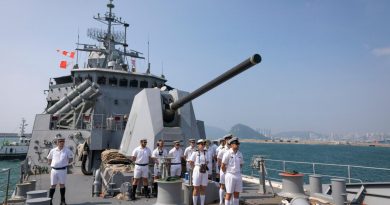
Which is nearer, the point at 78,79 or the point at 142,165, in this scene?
the point at 142,165

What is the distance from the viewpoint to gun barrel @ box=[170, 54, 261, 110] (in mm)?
4242

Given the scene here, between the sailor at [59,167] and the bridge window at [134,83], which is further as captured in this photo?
the bridge window at [134,83]

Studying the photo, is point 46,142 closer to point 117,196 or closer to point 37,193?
point 117,196

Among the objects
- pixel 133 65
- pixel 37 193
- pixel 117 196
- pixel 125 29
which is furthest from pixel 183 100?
pixel 125 29

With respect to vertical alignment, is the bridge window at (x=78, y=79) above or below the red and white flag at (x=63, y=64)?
below

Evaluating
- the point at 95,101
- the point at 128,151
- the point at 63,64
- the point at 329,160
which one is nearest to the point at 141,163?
the point at 128,151

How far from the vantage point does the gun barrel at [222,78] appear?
4242 mm

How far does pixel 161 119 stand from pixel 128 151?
1.23m

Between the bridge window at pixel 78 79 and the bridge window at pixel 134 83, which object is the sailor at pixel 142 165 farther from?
the bridge window at pixel 78 79

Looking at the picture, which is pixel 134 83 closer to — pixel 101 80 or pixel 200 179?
pixel 101 80

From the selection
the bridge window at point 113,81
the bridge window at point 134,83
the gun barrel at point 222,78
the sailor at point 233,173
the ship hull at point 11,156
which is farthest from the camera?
the ship hull at point 11,156

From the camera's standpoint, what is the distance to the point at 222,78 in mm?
5125

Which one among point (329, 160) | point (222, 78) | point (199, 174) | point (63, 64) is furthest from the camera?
point (329, 160)

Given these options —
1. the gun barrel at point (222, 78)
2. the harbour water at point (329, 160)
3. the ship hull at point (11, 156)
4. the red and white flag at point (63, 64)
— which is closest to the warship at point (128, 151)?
the gun barrel at point (222, 78)
